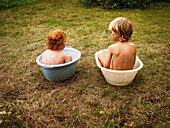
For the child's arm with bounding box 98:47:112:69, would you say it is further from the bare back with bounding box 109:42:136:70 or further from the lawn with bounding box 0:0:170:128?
the lawn with bounding box 0:0:170:128

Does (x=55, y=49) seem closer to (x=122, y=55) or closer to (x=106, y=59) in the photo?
(x=106, y=59)

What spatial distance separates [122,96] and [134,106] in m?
0.20

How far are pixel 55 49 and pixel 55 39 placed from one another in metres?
0.17

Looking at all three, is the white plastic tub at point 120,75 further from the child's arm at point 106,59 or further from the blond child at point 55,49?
the blond child at point 55,49

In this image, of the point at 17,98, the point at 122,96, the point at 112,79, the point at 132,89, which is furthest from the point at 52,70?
the point at 132,89

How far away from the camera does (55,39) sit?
77.8 inches

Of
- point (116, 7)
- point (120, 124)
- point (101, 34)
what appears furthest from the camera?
point (116, 7)

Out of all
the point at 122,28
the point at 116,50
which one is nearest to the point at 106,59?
the point at 116,50

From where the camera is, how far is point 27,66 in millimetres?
2656

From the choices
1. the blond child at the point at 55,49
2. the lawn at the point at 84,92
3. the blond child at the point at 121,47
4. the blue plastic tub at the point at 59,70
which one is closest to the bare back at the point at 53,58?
the blond child at the point at 55,49

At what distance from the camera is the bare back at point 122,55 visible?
1.82 metres

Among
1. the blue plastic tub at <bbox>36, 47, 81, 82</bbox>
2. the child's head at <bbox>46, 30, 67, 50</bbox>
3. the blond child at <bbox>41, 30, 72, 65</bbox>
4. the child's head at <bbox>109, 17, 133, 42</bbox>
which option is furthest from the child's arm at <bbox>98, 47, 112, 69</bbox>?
the child's head at <bbox>46, 30, 67, 50</bbox>

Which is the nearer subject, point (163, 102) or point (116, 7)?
point (163, 102)

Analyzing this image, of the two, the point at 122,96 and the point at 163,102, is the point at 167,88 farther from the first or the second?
the point at 122,96
